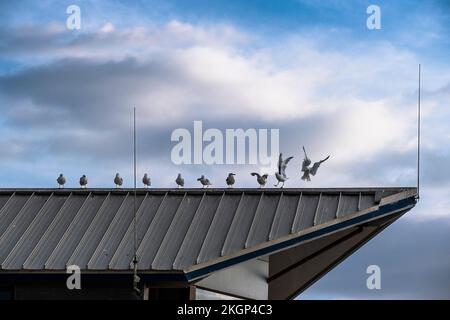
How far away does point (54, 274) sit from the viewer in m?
36.6

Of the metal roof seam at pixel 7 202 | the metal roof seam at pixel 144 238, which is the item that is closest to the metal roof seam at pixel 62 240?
the metal roof seam at pixel 144 238

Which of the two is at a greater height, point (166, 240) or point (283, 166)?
point (283, 166)

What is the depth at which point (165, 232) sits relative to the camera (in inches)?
1494

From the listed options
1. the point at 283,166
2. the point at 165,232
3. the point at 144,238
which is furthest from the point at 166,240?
the point at 283,166

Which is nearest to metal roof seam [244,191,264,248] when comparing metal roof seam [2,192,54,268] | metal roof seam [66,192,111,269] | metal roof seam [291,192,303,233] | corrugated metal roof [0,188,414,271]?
corrugated metal roof [0,188,414,271]

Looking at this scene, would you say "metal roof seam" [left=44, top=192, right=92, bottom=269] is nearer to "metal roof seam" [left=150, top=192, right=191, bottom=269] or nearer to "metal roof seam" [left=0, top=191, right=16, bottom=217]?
"metal roof seam" [left=0, top=191, right=16, bottom=217]

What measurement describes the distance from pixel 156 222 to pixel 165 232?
0.77m

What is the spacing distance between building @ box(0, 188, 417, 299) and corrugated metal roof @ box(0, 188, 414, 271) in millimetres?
34

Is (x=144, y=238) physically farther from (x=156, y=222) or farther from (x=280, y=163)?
(x=280, y=163)

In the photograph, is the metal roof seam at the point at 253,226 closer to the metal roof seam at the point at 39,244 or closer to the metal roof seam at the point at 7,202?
the metal roof seam at the point at 39,244
